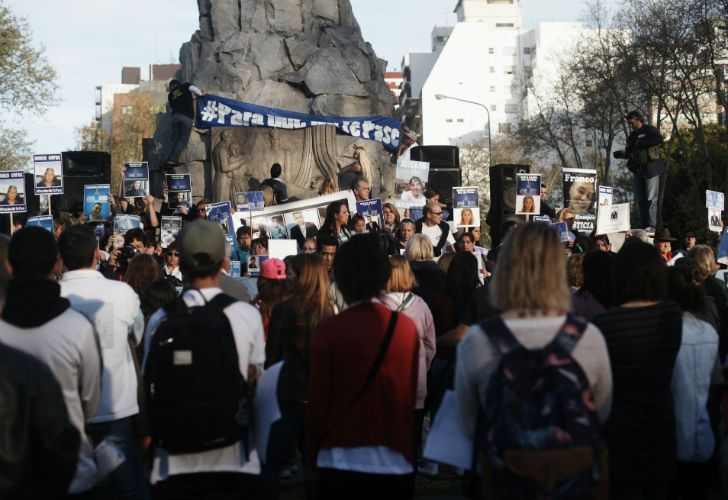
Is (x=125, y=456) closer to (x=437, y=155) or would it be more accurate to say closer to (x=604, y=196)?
(x=604, y=196)

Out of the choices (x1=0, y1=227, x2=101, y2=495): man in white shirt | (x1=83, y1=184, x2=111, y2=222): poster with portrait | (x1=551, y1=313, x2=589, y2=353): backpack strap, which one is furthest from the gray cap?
(x1=83, y1=184, x2=111, y2=222): poster with portrait

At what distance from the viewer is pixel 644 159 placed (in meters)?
18.0

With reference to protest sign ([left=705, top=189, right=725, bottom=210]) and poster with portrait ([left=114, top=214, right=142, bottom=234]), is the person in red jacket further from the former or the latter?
poster with portrait ([left=114, top=214, right=142, bottom=234])

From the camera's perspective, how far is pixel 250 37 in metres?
34.5

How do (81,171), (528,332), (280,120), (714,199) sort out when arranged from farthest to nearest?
(280,120) < (81,171) < (714,199) < (528,332)

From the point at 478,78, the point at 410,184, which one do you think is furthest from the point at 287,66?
the point at 478,78

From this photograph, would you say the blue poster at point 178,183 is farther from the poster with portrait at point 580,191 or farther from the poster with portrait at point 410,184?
the poster with portrait at point 580,191

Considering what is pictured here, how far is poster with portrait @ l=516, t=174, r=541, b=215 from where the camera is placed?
1797cm

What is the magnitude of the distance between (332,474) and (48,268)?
1.54 meters

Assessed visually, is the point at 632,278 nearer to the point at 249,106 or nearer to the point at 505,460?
the point at 505,460

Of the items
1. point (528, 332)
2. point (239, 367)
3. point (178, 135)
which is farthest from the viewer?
point (178, 135)

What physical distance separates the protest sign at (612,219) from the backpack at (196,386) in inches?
498

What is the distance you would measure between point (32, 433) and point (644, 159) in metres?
14.6

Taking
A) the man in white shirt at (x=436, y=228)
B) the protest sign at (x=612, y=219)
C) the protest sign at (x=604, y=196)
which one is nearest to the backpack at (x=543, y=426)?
the man in white shirt at (x=436, y=228)
